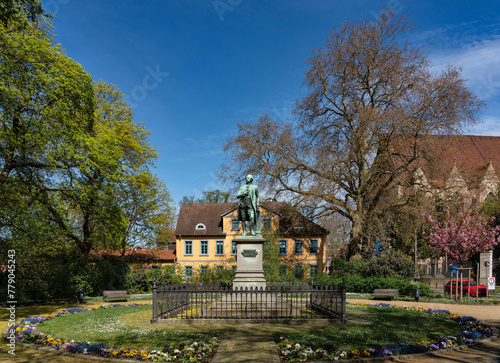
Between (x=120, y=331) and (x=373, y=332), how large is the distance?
7.08m

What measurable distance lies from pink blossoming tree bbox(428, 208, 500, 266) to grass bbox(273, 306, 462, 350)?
1044 inches

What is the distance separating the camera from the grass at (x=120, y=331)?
29.1 feet

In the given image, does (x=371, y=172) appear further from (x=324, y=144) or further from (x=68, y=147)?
(x=68, y=147)

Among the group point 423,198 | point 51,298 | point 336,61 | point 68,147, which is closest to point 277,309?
point 68,147

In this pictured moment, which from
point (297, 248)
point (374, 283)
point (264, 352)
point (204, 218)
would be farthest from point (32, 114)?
point (297, 248)

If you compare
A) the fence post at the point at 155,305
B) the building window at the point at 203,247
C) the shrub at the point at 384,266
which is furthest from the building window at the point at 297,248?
the fence post at the point at 155,305

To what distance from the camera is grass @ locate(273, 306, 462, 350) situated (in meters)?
8.77

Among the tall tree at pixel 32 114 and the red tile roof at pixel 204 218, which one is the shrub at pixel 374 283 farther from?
the tall tree at pixel 32 114

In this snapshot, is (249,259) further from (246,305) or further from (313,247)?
(313,247)

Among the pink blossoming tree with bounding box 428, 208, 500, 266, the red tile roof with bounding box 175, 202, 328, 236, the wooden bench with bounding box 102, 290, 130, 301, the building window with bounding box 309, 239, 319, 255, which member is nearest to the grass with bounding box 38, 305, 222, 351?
the wooden bench with bounding box 102, 290, 130, 301

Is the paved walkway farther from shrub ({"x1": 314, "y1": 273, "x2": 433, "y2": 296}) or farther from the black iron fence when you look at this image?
shrub ({"x1": 314, "y1": 273, "x2": 433, "y2": 296})

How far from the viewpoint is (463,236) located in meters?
36.3

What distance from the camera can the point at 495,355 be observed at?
8.21 meters

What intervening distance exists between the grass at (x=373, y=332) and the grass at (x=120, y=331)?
242 cm
